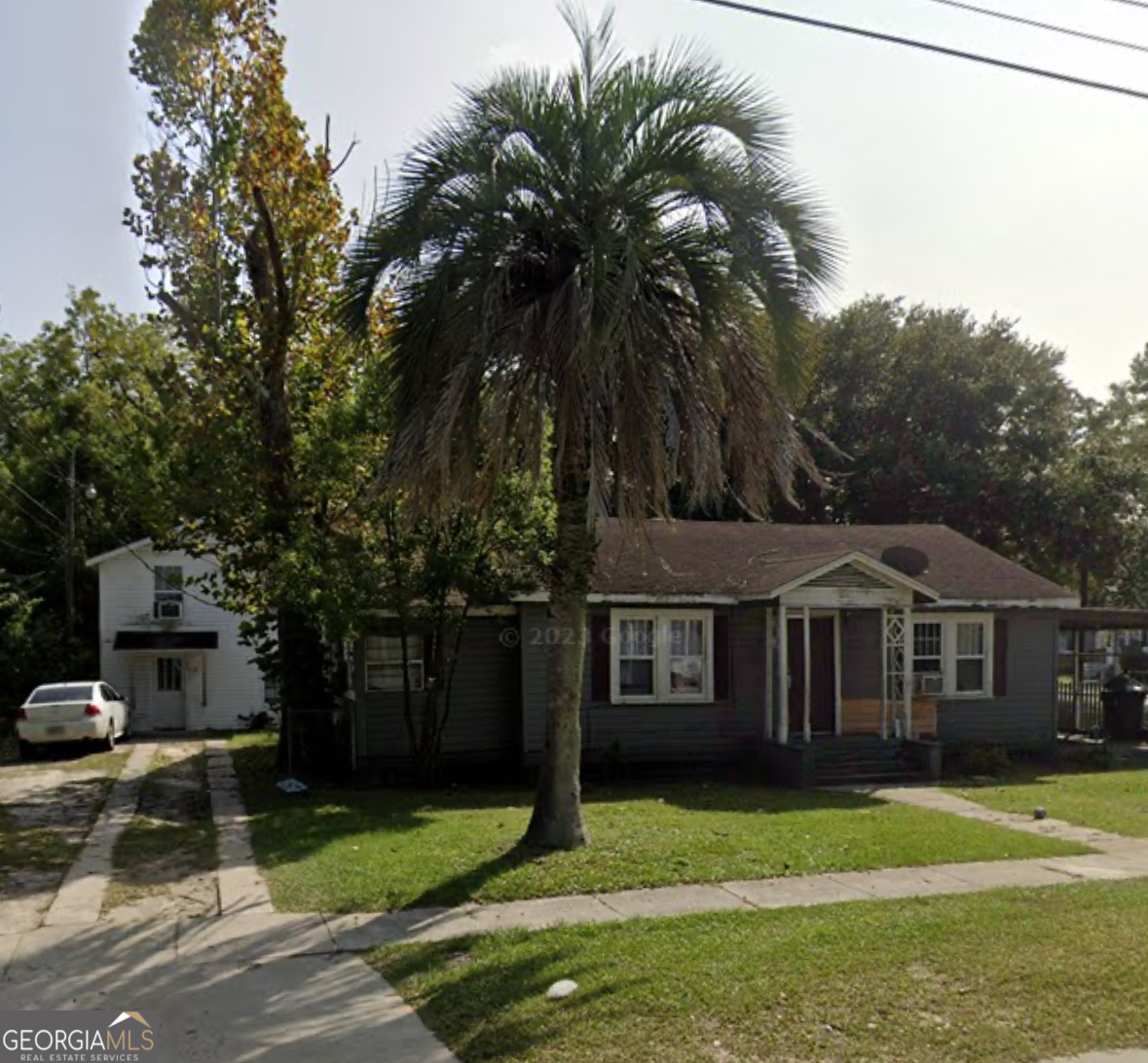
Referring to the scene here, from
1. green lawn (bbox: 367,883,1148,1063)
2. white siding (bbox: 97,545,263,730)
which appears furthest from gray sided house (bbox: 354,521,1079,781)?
white siding (bbox: 97,545,263,730)

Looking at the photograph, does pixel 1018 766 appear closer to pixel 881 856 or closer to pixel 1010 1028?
pixel 881 856

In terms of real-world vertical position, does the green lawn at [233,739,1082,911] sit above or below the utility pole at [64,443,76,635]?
below

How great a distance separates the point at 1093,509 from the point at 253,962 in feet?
102

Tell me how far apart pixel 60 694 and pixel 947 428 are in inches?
1020

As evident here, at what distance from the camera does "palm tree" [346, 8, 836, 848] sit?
991 cm

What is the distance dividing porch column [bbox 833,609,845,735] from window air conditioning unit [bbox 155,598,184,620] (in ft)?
63.4

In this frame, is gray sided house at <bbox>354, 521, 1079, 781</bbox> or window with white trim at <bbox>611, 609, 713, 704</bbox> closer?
gray sided house at <bbox>354, 521, 1079, 781</bbox>

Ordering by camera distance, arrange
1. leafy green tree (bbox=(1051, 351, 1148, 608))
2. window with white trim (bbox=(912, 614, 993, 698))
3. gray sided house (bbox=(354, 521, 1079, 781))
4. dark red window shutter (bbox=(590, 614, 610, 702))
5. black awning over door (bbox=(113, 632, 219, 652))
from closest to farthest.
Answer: gray sided house (bbox=(354, 521, 1079, 781))
dark red window shutter (bbox=(590, 614, 610, 702))
window with white trim (bbox=(912, 614, 993, 698))
black awning over door (bbox=(113, 632, 219, 652))
leafy green tree (bbox=(1051, 351, 1148, 608))

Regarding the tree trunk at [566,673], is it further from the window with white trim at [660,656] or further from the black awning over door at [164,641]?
the black awning over door at [164,641]

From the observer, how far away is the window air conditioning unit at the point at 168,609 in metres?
30.3

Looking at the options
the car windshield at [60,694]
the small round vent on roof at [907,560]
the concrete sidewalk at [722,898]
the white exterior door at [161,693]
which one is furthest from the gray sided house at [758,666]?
the white exterior door at [161,693]

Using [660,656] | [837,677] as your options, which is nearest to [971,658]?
[837,677]

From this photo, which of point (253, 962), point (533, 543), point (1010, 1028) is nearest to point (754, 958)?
point (1010, 1028)

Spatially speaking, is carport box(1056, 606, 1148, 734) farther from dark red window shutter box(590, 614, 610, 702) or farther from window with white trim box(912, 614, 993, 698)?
dark red window shutter box(590, 614, 610, 702)
